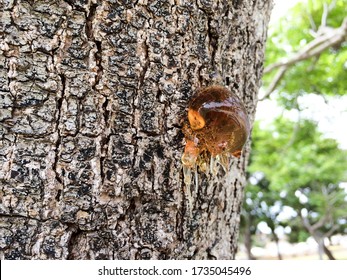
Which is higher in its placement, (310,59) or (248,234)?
(310,59)

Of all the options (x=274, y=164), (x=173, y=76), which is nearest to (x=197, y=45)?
(x=173, y=76)

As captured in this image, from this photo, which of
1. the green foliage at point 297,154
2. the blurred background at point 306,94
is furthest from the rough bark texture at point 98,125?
the green foliage at point 297,154

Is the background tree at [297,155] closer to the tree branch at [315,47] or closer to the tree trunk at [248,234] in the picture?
the tree branch at [315,47]

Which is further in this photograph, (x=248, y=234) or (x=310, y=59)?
(x=248, y=234)

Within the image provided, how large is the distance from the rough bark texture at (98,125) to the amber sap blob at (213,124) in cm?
3

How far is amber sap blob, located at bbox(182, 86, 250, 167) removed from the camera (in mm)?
792

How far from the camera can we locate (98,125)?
76 cm

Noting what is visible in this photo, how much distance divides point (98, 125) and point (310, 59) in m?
5.45

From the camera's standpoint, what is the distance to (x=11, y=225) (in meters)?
0.71

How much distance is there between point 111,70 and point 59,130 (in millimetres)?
157

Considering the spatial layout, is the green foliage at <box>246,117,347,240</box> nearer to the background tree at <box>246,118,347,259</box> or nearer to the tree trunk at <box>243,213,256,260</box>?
the background tree at <box>246,118,347,259</box>

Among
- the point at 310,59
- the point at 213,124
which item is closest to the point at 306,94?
the point at 310,59

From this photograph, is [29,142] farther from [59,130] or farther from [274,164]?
[274,164]

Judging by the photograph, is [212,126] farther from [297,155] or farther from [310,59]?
[297,155]
